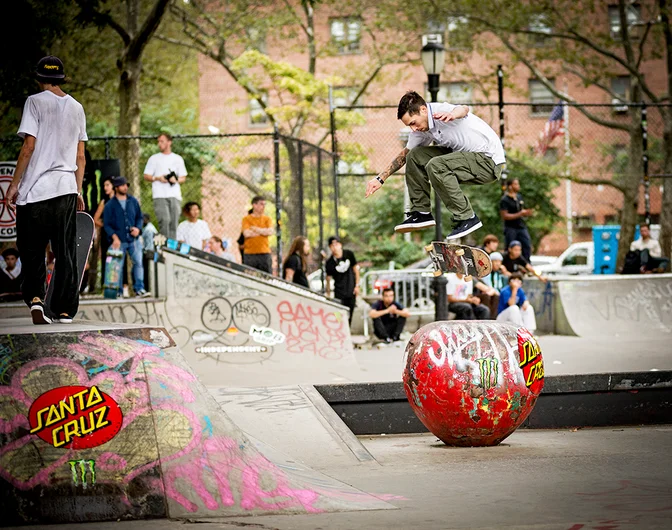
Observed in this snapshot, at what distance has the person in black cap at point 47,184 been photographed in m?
7.03

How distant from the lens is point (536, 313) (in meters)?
18.5

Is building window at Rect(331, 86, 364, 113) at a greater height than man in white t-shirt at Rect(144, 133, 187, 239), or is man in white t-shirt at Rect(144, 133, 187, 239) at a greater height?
building window at Rect(331, 86, 364, 113)

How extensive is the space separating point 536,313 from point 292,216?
5153 mm

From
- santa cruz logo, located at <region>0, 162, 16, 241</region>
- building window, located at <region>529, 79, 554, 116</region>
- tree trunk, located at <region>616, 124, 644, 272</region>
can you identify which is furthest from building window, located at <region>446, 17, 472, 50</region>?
santa cruz logo, located at <region>0, 162, 16, 241</region>

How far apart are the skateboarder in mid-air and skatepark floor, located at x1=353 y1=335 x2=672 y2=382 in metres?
3.50

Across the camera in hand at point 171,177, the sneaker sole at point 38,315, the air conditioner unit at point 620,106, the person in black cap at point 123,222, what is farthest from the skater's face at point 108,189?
the air conditioner unit at point 620,106

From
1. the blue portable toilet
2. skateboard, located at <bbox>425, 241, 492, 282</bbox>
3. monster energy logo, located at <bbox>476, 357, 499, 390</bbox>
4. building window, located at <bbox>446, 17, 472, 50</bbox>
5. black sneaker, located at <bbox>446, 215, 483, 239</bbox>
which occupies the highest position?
building window, located at <bbox>446, 17, 472, 50</bbox>

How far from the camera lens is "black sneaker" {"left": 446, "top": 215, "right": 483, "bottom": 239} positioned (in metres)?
8.30

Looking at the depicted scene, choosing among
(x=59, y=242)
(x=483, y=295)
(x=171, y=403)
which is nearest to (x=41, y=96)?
(x=59, y=242)

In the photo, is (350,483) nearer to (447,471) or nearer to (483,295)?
(447,471)

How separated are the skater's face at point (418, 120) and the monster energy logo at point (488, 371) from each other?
2.03 meters

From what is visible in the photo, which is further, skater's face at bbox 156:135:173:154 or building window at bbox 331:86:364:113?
building window at bbox 331:86:364:113

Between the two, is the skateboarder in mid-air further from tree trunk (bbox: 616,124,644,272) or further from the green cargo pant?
tree trunk (bbox: 616,124,644,272)

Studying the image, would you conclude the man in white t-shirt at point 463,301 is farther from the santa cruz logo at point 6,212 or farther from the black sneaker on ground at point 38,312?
the black sneaker on ground at point 38,312
